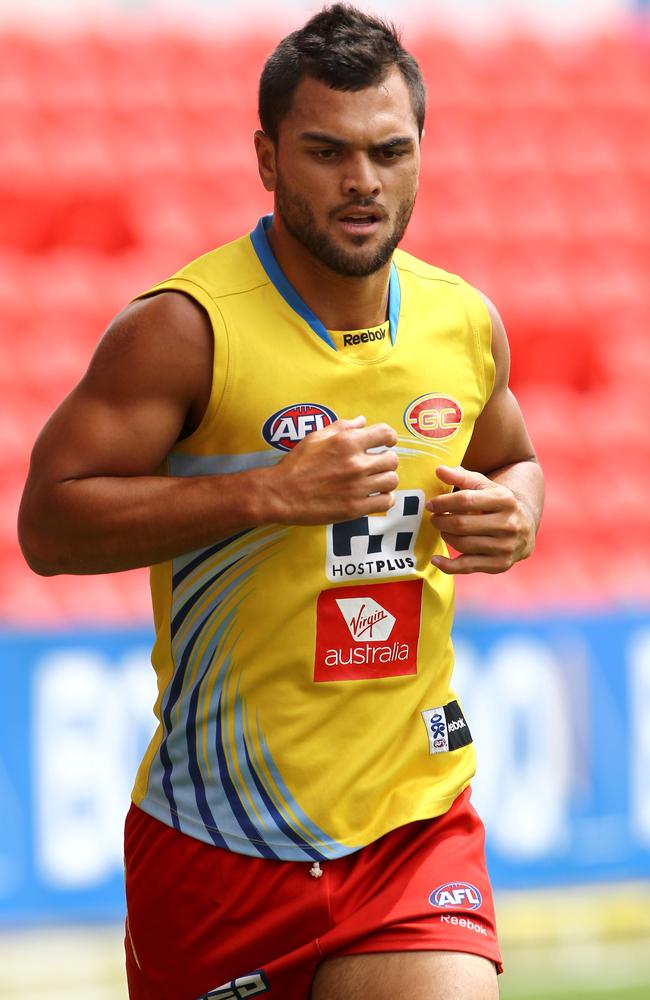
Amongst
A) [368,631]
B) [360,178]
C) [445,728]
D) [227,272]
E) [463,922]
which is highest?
[360,178]

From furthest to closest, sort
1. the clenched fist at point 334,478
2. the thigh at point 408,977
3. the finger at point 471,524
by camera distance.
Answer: the finger at point 471,524
the thigh at point 408,977
the clenched fist at point 334,478

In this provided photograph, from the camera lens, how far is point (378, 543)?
2744mm

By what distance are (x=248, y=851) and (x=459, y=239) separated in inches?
255

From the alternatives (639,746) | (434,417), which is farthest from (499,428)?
(639,746)

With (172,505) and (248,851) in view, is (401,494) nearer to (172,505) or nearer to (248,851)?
(172,505)

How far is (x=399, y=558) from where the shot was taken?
9.09 ft

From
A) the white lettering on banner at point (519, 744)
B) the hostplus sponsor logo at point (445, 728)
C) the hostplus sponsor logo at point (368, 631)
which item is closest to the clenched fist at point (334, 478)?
the hostplus sponsor logo at point (368, 631)

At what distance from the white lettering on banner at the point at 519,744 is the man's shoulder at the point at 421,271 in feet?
10.3

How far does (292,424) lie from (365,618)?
36 centimetres

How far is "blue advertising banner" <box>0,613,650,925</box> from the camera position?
Answer: 18.4 feet

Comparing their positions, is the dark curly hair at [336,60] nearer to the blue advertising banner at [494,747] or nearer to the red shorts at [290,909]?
the red shorts at [290,909]

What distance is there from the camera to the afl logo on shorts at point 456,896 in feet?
8.91

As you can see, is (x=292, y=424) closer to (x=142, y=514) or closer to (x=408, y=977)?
(x=142, y=514)

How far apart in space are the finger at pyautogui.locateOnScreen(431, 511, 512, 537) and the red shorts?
52cm
